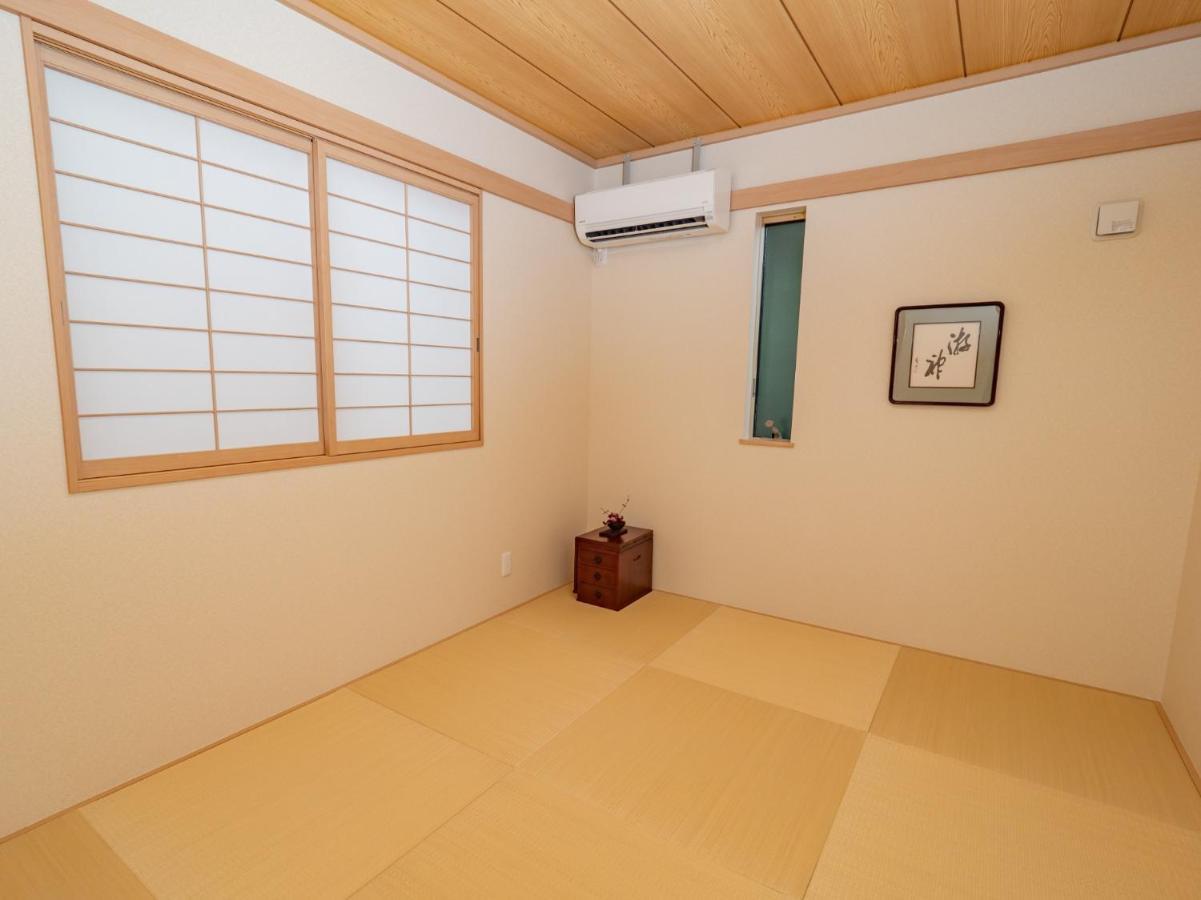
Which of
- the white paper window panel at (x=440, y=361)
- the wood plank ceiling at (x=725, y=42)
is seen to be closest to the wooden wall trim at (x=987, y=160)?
the wood plank ceiling at (x=725, y=42)

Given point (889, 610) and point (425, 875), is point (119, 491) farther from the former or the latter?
point (889, 610)

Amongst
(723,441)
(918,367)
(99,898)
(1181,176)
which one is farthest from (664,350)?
(99,898)

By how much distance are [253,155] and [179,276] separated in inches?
20.9

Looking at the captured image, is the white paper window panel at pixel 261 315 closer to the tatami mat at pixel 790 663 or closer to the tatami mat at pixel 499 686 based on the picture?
the tatami mat at pixel 499 686

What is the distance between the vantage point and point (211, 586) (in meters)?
2.04

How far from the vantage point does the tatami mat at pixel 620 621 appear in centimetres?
295

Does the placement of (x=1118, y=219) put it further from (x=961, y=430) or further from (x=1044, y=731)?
(x=1044, y=731)

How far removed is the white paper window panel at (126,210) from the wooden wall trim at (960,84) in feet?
8.07

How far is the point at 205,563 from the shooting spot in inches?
79.8

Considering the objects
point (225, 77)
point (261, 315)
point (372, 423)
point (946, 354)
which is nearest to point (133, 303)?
point (261, 315)

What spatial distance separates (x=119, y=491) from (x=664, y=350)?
8.68 ft

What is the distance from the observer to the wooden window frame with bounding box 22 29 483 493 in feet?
5.33

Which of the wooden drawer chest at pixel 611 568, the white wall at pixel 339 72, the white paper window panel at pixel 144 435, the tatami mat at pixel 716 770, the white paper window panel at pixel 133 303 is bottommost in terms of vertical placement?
the tatami mat at pixel 716 770

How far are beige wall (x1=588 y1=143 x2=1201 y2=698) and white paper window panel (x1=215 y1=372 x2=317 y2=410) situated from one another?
76.3 inches
